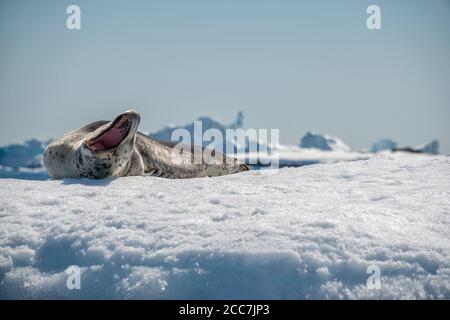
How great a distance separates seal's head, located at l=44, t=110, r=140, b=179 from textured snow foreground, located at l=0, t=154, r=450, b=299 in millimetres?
1147

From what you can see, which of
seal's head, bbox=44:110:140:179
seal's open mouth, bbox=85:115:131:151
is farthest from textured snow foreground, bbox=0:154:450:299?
seal's open mouth, bbox=85:115:131:151

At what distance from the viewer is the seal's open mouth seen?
5.84m

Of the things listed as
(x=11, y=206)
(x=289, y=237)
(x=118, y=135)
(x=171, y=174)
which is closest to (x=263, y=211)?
(x=289, y=237)

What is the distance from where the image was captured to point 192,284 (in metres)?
2.89

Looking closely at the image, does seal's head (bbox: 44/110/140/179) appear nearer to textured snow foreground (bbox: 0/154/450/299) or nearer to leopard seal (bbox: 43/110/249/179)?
leopard seal (bbox: 43/110/249/179)

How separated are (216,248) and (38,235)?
131 cm

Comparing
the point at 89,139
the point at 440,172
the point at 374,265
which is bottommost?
the point at 374,265

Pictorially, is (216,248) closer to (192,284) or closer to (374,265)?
(192,284)

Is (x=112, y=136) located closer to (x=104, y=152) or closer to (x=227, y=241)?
(x=104, y=152)

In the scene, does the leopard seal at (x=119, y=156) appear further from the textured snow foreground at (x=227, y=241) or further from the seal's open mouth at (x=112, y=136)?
the textured snow foreground at (x=227, y=241)

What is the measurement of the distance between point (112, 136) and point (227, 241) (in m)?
3.24

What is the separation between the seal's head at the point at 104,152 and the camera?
5.71 m

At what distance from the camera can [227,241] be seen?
3.14 meters

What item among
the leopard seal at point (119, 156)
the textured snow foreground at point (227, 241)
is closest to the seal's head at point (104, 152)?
the leopard seal at point (119, 156)
